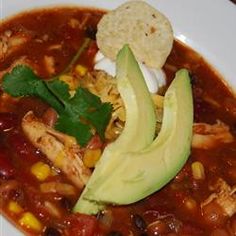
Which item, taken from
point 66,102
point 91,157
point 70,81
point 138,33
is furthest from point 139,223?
point 138,33

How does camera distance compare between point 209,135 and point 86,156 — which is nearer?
point 86,156

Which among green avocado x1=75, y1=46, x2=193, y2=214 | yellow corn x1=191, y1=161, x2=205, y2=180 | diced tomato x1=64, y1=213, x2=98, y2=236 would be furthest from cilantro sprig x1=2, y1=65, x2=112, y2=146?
yellow corn x1=191, y1=161, x2=205, y2=180

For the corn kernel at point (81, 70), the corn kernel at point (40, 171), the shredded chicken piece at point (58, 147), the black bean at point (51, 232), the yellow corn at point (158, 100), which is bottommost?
the black bean at point (51, 232)

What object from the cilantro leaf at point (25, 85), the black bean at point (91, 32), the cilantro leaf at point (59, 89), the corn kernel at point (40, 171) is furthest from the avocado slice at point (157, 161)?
the black bean at point (91, 32)

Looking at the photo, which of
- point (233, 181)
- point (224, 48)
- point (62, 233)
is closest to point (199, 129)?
point (233, 181)

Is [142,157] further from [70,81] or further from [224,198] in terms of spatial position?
[70,81]

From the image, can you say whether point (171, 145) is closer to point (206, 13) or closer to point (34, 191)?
point (34, 191)

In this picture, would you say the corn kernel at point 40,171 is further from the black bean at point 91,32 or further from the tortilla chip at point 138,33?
the black bean at point 91,32

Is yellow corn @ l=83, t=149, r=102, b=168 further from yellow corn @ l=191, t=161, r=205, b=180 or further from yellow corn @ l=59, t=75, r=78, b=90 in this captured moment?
yellow corn @ l=191, t=161, r=205, b=180
